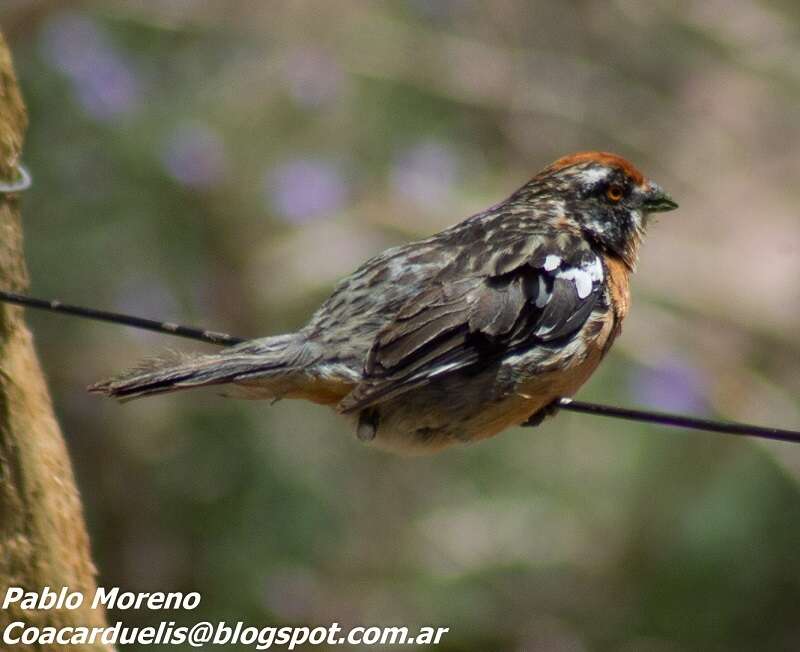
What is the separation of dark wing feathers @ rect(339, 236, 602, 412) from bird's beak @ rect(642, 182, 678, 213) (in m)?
0.66

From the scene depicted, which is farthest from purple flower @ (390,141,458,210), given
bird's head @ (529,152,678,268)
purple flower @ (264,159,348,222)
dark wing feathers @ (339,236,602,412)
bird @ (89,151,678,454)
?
dark wing feathers @ (339,236,602,412)

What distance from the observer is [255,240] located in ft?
23.3

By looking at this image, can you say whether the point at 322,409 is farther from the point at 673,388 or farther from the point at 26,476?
the point at 26,476

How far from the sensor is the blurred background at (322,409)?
21.7ft

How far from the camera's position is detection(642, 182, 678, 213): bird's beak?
518 cm

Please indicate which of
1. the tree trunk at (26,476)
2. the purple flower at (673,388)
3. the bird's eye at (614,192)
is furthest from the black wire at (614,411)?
the purple flower at (673,388)

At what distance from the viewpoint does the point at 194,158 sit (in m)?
6.98

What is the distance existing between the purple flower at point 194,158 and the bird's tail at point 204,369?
2853mm

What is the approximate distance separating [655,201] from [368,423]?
1.68m

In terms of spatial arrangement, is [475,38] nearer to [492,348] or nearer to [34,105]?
[34,105]

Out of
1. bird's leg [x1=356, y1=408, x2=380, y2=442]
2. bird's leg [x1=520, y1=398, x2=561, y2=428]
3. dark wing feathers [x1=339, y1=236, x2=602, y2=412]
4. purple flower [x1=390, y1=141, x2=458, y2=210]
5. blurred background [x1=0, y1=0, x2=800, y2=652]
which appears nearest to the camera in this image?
dark wing feathers [x1=339, y1=236, x2=602, y2=412]

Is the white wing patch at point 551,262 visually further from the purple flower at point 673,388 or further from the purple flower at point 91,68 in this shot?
the purple flower at point 91,68

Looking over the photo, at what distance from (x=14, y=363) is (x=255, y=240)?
133 inches

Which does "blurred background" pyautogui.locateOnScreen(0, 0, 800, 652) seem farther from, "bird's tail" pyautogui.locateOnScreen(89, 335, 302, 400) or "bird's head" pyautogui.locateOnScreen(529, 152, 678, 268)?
"bird's tail" pyautogui.locateOnScreen(89, 335, 302, 400)
